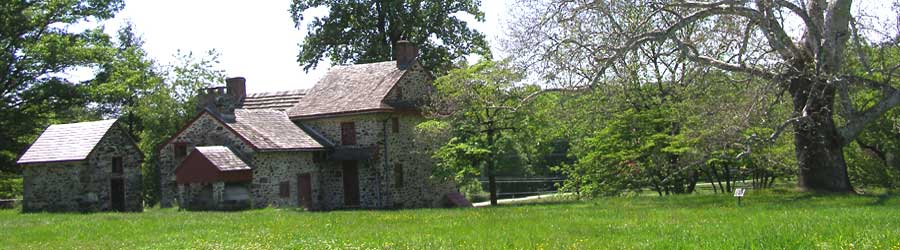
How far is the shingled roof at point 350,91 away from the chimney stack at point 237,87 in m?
4.81

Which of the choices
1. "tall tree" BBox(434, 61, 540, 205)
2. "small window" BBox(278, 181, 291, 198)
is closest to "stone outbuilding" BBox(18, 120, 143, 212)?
"small window" BBox(278, 181, 291, 198)

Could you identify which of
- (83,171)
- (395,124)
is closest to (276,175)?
(395,124)

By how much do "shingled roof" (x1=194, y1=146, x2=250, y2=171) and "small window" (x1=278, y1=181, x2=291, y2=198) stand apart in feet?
6.47

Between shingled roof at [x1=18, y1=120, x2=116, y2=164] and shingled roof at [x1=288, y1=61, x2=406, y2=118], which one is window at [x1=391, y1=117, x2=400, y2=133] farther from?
shingled roof at [x1=18, y1=120, x2=116, y2=164]

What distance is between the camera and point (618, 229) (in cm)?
1545

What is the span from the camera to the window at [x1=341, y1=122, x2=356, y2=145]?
1548 inches

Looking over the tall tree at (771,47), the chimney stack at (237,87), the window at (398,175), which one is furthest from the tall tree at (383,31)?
the tall tree at (771,47)

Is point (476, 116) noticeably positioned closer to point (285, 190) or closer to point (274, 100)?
point (285, 190)

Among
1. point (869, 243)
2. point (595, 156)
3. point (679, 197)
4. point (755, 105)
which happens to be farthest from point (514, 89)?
point (869, 243)

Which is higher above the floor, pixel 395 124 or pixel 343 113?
pixel 343 113

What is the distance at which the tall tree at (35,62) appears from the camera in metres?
45.6

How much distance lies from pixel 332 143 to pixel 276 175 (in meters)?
4.15

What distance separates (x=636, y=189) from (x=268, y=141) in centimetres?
1374

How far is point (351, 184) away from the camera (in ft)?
131
